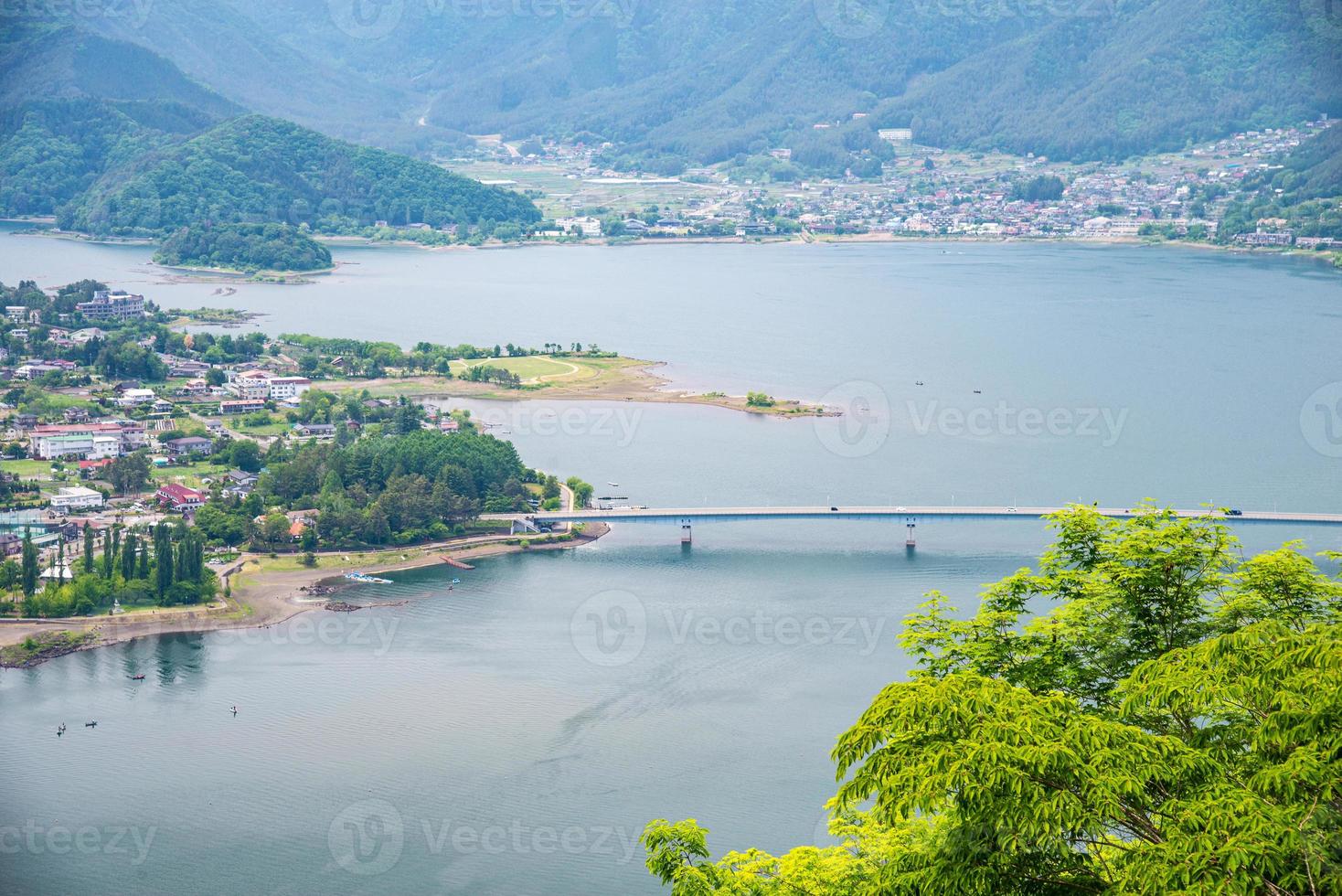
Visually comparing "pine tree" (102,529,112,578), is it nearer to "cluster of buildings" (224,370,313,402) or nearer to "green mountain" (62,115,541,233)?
"cluster of buildings" (224,370,313,402)

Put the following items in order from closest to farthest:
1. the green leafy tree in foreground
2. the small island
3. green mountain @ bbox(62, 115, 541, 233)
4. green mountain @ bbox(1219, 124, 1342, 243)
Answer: the green leafy tree in foreground
the small island
green mountain @ bbox(1219, 124, 1342, 243)
green mountain @ bbox(62, 115, 541, 233)

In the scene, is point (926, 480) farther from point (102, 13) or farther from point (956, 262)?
point (102, 13)

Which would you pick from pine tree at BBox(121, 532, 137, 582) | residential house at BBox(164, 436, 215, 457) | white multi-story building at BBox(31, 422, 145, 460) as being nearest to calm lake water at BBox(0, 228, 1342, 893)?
pine tree at BBox(121, 532, 137, 582)

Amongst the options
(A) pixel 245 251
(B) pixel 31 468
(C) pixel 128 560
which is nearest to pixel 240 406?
(B) pixel 31 468

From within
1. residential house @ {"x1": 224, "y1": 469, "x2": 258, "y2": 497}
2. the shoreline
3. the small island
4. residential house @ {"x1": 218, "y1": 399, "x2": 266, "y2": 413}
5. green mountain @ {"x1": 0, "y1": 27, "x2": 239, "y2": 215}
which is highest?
green mountain @ {"x1": 0, "y1": 27, "x2": 239, "y2": 215}

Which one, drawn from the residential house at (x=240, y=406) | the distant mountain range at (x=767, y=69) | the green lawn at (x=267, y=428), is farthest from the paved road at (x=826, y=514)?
the distant mountain range at (x=767, y=69)

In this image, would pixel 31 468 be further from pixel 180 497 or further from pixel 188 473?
pixel 180 497

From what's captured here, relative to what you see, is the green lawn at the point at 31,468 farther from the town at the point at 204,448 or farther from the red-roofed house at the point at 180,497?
the red-roofed house at the point at 180,497
